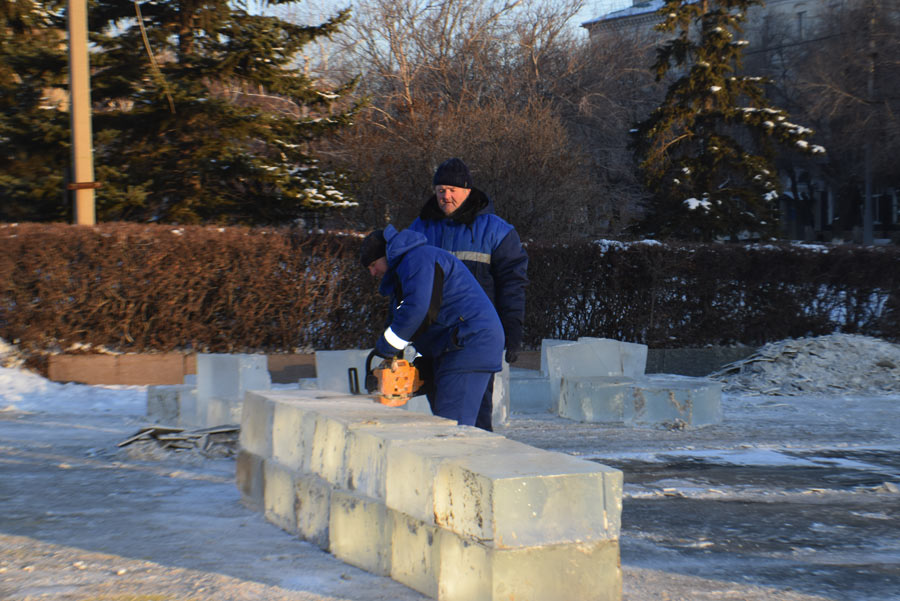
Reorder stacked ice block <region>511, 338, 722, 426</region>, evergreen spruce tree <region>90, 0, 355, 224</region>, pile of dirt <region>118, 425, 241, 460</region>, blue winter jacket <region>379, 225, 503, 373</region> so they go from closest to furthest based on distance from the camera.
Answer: blue winter jacket <region>379, 225, 503, 373</region>, pile of dirt <region>118, 425, 241, 460</region>, stacked ice block <region>511, 338, 722, 426</region>, evergreen spruce tree <region>90, 0, 355, 224</region>

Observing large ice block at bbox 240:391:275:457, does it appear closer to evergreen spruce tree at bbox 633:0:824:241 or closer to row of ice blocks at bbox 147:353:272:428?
row of ice blocks at bbox 147:353:272:428

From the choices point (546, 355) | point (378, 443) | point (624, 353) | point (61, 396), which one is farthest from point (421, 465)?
point (61, 396)

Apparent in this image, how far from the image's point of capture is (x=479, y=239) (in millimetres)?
5715

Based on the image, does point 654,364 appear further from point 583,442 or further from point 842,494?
point 842,494

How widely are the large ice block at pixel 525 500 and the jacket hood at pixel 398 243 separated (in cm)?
148

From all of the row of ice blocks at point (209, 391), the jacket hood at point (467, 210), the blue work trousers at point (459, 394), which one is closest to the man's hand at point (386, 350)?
the blue work trousers at point (459, 394)

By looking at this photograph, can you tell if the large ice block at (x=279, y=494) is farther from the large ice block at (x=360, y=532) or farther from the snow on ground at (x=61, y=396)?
the snow on ground at (x=61, y=396)

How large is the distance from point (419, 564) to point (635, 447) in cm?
444

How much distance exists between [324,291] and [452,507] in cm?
858

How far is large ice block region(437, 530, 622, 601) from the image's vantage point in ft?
11.3

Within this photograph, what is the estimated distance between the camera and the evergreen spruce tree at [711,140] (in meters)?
27.7

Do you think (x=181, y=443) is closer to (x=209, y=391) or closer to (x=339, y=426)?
(x=209, y=391)

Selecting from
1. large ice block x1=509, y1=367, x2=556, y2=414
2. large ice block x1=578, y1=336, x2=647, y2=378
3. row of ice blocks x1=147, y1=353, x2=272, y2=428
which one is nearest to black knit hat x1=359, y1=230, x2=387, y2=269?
row of ice blocks x1=147, y1=353, x2=272, y2=428

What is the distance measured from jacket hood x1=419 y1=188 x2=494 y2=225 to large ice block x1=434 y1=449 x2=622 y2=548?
2223 millimetres
